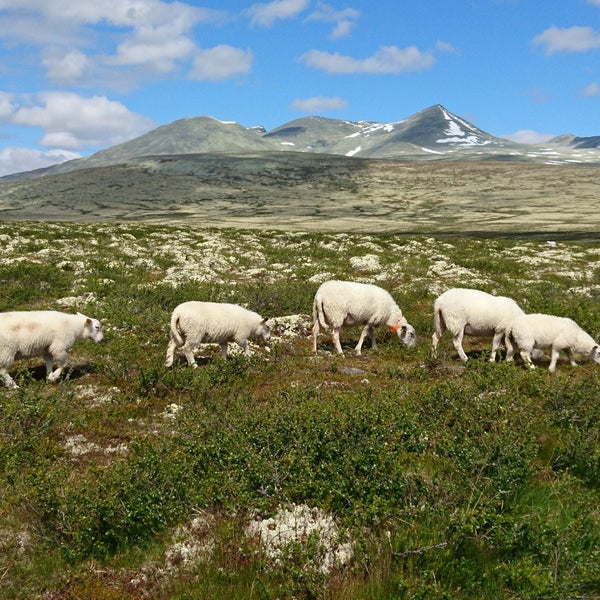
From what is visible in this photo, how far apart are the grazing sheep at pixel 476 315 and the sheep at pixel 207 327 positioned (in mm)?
5718

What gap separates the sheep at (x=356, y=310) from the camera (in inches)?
615

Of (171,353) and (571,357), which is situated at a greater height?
(171,353)

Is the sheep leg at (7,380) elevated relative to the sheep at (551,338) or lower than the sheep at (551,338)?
elevated

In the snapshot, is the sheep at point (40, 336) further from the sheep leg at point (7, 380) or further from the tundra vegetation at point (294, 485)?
the tundra vegetation at point (294, 485)

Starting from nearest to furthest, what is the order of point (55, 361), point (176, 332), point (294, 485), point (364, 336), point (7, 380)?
point (294, 485) → point (7, 380) → point (55, 361) → point (176, 332) → point (364, 336)

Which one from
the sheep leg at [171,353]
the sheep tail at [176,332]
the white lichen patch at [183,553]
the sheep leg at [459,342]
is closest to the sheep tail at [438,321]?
the sheep leg at [459,342]

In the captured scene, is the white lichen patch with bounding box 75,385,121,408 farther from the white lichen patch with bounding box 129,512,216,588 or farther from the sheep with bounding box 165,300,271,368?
the white lichen patch with bounding box 129,512,216,588

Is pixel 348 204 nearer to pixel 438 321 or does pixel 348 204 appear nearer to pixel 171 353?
pixel 438 321

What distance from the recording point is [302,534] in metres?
5.34

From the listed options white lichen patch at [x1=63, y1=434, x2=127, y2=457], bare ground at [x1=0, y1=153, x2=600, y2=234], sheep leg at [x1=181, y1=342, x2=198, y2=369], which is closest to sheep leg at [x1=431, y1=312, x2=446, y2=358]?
sheep leg at [x1=181, y1=342, x2=198, y2=369]

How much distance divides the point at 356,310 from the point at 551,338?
5.77m

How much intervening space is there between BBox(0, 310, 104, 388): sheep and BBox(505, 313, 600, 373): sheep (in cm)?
1219

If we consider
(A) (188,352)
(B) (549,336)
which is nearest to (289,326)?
(A) (188,352)

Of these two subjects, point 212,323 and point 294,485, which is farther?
point 212,323
